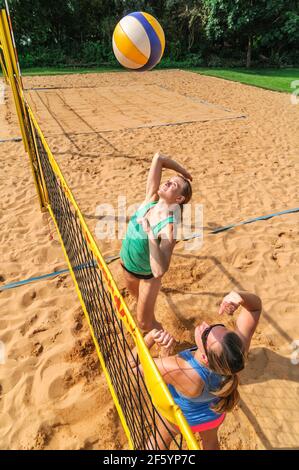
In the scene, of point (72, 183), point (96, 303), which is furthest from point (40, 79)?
point (96, 303)

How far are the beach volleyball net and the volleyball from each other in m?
1.95

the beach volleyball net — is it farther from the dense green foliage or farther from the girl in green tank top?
the dense green foliage

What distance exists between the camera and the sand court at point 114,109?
32.1ft

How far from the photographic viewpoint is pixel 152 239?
93.2 inches

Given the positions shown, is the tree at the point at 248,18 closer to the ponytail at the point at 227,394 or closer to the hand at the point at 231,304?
the hand at the point at 231,304

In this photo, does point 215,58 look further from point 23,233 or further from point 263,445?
point 263,445

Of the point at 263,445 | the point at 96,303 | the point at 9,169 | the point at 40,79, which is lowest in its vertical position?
the point at 263,445

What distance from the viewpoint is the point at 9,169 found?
6.93 metres

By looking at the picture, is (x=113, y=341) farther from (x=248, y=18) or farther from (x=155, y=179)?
(x=248, y=18)

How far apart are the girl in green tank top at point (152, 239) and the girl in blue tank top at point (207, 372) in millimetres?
636

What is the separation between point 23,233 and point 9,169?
2.66 meters

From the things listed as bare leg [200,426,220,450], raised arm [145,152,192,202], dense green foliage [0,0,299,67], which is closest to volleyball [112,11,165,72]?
raised arm [145,152,192,202]

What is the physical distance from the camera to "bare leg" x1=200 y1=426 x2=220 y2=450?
2.16 metres

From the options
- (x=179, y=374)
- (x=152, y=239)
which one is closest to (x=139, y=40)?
(x=152, y=239)
